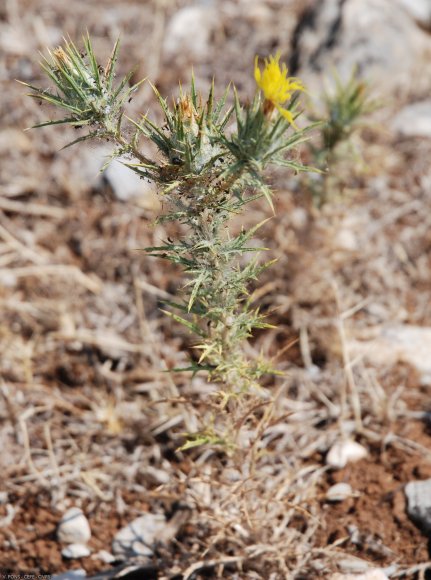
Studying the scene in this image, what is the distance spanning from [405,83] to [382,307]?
7.60ft

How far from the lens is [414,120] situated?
4.55m

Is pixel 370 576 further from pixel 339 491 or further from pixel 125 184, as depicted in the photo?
pixel 125 184

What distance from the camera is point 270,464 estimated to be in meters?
2.89

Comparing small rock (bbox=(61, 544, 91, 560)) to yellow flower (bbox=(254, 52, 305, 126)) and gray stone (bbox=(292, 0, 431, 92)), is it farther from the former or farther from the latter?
gray stone (bbox=(292, 0, 431, 92))

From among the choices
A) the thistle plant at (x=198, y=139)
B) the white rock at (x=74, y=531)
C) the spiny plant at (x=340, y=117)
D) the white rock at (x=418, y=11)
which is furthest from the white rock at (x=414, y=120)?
the white rock at (x=74, y=531)

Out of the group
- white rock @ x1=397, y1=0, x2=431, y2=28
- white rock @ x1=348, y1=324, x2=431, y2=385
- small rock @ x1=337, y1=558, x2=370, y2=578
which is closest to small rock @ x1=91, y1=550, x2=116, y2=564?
small rock @ x1=337, y1=558, x2=370, y2=578

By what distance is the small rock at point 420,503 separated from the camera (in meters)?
2.46

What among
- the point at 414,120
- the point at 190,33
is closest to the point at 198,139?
the point at 414,120

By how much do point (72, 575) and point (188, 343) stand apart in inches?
55.4

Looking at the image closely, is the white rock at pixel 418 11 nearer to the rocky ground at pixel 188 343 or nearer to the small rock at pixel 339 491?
the rocky ground at pixel 188 343

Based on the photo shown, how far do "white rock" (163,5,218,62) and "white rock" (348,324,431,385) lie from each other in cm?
313

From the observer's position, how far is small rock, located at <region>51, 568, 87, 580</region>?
8.03 feet


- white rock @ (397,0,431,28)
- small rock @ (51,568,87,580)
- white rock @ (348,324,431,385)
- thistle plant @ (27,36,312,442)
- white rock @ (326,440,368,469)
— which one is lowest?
small rock @ (51,568,87,580)

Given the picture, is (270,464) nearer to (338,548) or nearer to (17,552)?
(338,548)
